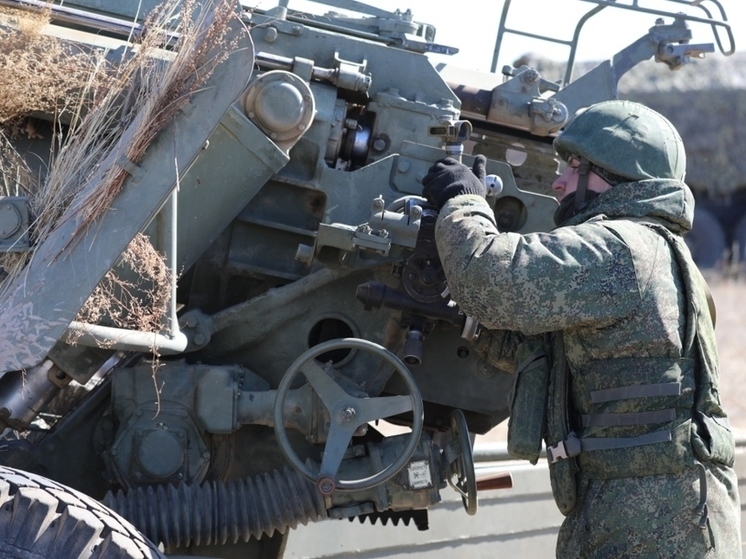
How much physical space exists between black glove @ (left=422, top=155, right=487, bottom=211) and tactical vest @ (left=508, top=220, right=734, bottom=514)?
0.46 m

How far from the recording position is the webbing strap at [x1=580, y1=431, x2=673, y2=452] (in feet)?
10.7

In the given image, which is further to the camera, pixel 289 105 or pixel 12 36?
pixel 289 105

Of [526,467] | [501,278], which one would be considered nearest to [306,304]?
[501,278]

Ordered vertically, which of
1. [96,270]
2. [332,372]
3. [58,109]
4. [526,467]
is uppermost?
[58,109]

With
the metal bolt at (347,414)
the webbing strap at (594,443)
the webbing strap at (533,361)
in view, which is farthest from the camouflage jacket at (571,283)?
the metal bolt at (347,414)

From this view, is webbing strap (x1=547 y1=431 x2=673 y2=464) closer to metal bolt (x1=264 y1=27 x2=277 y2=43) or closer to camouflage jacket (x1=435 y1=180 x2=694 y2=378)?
camouflage jacket (x1=435 y1=180 x2=694 y2=378)

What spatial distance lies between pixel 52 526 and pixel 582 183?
1935 millimetres

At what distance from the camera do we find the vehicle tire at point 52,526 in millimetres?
2832

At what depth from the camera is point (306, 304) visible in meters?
3.92

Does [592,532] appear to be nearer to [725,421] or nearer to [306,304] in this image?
[725,421]

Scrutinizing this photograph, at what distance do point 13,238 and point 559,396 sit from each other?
1670mm

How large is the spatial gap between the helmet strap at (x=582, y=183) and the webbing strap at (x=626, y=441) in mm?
766

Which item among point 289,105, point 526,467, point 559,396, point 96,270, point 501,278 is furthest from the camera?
point 526,467

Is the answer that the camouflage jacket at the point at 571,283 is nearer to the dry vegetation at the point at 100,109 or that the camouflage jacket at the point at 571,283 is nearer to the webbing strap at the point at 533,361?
the webbing strap at the point at 533,361
